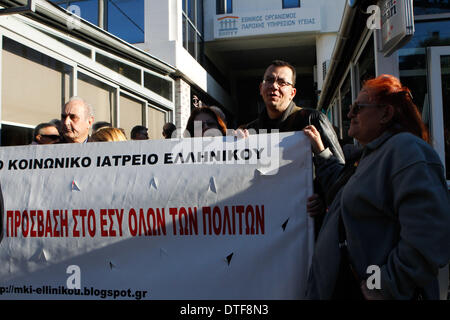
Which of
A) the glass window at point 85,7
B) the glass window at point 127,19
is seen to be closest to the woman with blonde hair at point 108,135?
the glass window at point 85,7

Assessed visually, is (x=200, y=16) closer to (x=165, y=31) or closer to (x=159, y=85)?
(x=165, y=31)

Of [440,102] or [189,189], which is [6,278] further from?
[440,102]

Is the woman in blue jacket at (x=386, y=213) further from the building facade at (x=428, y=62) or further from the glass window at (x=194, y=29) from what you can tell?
the glass window at (x=194, y=29)

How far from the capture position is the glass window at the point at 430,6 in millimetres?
3822

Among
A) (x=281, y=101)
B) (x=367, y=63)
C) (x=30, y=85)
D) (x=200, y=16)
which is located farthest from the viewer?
(x=200, y=16)

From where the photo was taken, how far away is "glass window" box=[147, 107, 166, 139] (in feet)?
27.6

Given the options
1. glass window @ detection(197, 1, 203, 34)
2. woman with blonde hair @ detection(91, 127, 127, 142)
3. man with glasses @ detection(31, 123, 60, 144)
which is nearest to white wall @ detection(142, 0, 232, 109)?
glass window @ detection(197, 1, 203, 34)

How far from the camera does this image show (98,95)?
6168 mm

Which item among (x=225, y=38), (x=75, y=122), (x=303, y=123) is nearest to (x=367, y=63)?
(x=303, y=123)

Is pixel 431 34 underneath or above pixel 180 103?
underneath

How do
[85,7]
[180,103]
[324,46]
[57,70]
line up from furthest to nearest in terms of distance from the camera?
[324,46] < [180,103] < [85,7] < [57,70]

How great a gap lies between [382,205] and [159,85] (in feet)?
26.6

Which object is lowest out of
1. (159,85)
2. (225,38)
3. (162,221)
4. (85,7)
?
(162,221)
